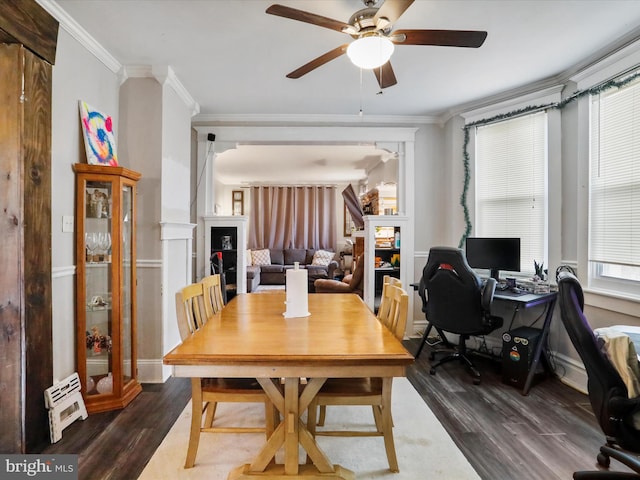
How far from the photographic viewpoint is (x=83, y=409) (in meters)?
2.17

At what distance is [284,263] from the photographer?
7934 millimetres

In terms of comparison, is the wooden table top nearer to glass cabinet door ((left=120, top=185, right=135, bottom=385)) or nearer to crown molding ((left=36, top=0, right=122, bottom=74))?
glass cabinet door ((left=120, top=185, right=135, bottom=385))

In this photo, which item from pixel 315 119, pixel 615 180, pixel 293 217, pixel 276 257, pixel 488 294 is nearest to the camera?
pixel 615 180

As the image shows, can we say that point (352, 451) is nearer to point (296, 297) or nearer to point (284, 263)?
point (296, 297)

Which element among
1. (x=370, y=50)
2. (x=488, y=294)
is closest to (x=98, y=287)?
(x=370, y=50)

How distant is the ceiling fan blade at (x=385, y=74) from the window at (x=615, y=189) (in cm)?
176

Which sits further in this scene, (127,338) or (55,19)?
(127,338)

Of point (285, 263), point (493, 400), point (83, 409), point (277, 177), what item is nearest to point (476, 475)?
point (493, 400)

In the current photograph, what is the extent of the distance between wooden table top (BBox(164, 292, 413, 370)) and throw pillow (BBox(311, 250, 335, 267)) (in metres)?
5.63

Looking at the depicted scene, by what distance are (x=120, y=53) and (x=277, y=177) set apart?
17.7ft

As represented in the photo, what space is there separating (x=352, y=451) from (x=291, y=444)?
0.56 meters

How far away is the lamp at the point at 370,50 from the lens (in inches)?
64.1

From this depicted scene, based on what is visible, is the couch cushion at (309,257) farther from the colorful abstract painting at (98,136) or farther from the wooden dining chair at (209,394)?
the wooden dining chair at (209,394)

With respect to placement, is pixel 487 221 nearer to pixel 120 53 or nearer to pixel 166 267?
pixel 166 267
